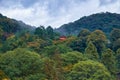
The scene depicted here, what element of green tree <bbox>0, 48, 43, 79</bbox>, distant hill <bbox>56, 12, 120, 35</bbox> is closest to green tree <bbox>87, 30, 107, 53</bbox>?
green tree <bbox>0, 48, 43, 79</bbox>

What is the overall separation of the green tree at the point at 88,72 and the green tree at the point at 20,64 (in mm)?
5327

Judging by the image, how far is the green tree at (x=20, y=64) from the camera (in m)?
46.8

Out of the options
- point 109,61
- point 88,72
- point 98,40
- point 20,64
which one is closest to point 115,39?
point 98,40

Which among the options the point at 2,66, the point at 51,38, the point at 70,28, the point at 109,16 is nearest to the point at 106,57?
the point at 2,66

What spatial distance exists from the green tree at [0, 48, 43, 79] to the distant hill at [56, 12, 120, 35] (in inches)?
2552

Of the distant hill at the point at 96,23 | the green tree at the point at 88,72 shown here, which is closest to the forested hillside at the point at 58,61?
the green tree at the point at 88,72

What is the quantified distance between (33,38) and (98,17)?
6005 cm

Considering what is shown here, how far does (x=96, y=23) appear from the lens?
125938mm

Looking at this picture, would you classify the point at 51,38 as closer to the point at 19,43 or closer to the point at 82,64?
the point at 19,43

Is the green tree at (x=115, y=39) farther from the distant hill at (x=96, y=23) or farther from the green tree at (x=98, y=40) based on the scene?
the distant hill at (x=96, y=23)

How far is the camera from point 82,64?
2092 inches

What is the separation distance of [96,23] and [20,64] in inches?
3135

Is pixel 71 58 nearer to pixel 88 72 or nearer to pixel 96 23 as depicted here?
pixel 88 72

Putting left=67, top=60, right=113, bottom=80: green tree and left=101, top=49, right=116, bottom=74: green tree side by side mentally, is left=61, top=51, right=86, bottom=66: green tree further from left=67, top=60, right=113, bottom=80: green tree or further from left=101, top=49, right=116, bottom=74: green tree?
left=101, top=49, right=116, bottom=74: green tree
